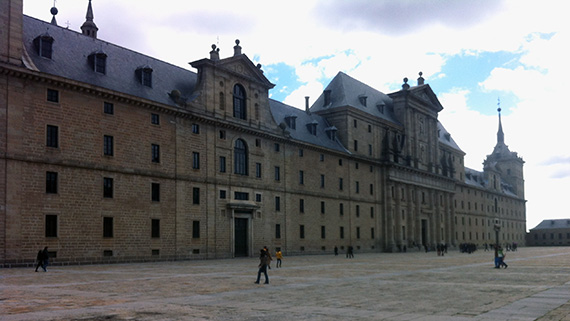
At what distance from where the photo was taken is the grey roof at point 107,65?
132ft

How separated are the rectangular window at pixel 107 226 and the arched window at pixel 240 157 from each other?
15.0 metres

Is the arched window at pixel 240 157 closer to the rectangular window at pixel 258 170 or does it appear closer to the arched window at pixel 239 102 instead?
the rectangular window at pixel 258 170

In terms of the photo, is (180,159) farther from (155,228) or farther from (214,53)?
(214,53)

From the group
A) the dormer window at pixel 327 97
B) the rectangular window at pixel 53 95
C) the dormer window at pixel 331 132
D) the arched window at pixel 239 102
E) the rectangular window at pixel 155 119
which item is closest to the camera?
the rectangular window at pixel 53 95

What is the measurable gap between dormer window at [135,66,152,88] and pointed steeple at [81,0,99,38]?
25322 mm

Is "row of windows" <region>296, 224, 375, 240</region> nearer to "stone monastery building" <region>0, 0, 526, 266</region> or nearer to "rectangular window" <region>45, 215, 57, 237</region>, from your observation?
"stone monastery building" <region>0, 0, 526, 266</region>

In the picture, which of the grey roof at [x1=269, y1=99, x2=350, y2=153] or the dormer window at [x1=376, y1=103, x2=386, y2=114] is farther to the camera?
the dormer window at [x1=376, y1=103, x2=386, y2=114]

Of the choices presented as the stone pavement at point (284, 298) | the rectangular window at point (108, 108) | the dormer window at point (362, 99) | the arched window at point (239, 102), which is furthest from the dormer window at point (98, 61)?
the dormer window at point (362, 99)

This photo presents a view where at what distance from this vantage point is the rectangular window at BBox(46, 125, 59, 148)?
38031 millimetres

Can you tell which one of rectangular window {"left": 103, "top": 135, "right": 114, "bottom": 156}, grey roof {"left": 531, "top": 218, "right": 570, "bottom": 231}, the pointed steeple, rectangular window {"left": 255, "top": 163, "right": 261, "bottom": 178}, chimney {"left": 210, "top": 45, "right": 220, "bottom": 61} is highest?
the pointed steeple

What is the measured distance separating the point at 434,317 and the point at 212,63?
1598 inches

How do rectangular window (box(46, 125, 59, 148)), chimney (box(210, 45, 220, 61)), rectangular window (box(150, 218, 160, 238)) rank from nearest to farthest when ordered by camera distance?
rectangular window (box(46, 125, 59, 148)) < rectangular window (box(150, 218, 160, 238)) < chimney (box(210, 45, 220, 61))

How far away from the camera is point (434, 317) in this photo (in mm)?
14281

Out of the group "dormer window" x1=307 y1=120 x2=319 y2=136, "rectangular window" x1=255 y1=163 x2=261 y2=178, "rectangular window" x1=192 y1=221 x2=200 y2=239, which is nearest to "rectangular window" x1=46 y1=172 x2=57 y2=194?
"rectangular window" x1=192 y1=221 x2=200 y2=239
